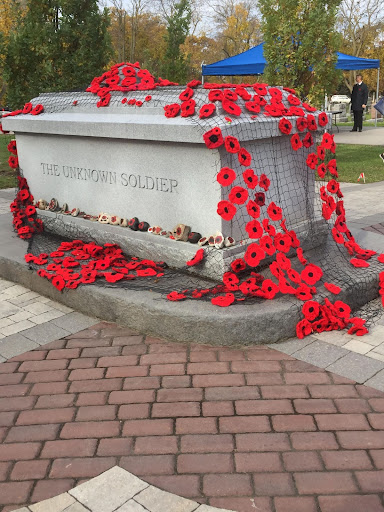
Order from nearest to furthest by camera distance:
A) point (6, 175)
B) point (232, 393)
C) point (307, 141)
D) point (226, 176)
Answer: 1. point (232, 393)
2. point (226, 176)
3. point (307, 141)
4. point (6, 175)

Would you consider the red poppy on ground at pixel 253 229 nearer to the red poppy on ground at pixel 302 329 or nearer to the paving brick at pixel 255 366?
the red poppy on ground at pixel 302 329

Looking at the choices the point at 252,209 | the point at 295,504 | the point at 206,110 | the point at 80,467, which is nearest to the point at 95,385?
the point at 80,467

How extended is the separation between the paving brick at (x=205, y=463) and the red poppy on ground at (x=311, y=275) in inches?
65.8

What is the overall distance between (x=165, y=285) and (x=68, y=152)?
2008mm

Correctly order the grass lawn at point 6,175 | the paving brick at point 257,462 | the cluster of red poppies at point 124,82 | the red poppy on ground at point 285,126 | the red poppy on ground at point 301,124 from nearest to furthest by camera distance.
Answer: the paving brick at point 257,462 → the red poppy on ground at point 285,126 → the red poppy on ground at point 301,124 → the cluster of red poppies at point 124,82 → the grass lawn at point 6,175

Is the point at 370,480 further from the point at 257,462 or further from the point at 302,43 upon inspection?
the point at 302,43

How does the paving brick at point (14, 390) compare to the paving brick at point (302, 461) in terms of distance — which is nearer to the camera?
the paving brick at point (302, 461)

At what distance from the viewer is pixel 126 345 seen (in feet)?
11.5

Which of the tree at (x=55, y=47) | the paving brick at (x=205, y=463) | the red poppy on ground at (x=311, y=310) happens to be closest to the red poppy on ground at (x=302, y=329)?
the red poppy on ground at (x=311, y=310)

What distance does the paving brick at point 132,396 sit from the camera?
2.88 m

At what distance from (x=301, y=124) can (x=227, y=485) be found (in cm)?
298

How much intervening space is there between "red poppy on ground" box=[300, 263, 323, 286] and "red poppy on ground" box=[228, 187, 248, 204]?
2.20ft

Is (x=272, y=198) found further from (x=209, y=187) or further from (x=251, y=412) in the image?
(x=251, y=412)

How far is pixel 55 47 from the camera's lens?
380 inches
